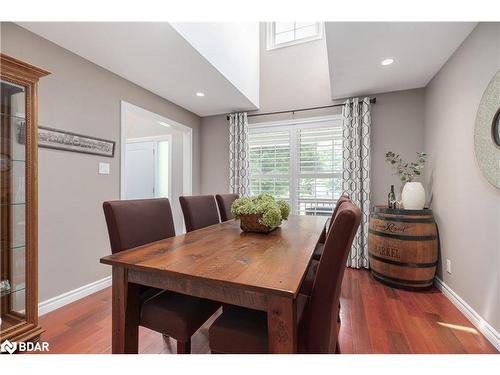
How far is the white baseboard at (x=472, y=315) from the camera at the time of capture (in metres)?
1.55

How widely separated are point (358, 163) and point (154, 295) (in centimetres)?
272

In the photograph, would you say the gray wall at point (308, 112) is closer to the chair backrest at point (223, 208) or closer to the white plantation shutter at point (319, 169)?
the white plantation shutter at point (319, 169)

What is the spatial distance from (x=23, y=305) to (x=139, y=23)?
82.8 inches

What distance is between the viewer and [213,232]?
63.1 inches

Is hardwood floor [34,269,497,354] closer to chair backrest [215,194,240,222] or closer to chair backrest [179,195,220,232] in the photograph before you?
chair backrest [179,195,220,232]

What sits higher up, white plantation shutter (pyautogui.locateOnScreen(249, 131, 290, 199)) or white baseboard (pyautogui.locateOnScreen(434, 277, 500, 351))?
white plantation shutter (pyautogui.locateOnScreen(249, 131, 290, 199))

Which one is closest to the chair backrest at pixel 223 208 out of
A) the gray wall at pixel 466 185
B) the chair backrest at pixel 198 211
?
the chair backrest at pixel 198 211

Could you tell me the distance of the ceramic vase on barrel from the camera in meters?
2.49

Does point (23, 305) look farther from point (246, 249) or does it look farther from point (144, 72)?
point (144, 72)

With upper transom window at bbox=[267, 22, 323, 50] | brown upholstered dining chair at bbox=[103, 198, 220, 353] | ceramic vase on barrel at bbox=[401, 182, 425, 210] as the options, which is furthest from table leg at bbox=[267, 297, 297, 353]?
upper transom window at bbox=[267, 22, 323, 50]

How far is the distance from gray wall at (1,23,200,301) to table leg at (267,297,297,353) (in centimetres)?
209

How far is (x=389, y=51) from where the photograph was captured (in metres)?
2.09
